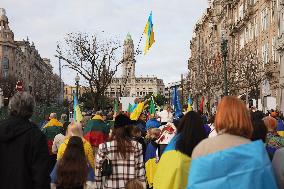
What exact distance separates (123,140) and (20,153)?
2.14 metres

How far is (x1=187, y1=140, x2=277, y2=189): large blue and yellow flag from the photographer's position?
370 centimetres

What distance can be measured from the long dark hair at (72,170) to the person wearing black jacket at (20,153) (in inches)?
34.6

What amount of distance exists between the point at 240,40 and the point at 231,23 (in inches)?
210

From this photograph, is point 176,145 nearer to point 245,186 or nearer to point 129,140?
point 245,186

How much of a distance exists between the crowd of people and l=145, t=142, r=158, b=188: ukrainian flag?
1204 millimetres

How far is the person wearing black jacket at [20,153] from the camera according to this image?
524cm

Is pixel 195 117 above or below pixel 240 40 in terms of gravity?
below

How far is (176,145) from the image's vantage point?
203 inches

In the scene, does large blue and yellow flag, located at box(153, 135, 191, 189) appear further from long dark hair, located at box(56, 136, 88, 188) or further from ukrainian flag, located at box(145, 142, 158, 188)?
ukrainian flag, located at box(145, 142, 158, 188)

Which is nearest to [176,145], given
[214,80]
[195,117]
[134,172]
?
[195,117]

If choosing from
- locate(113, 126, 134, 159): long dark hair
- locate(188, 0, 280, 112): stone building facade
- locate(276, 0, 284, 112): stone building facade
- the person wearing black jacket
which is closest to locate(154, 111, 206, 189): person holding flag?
the person wearing black jacket

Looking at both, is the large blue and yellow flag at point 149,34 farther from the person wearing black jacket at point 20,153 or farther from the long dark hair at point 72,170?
the person wearing black jacket at point 20,153

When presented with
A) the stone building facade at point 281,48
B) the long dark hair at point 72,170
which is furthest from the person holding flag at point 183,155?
the stone building facade at point 281,48

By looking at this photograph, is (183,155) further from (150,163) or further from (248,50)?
(248,50)
